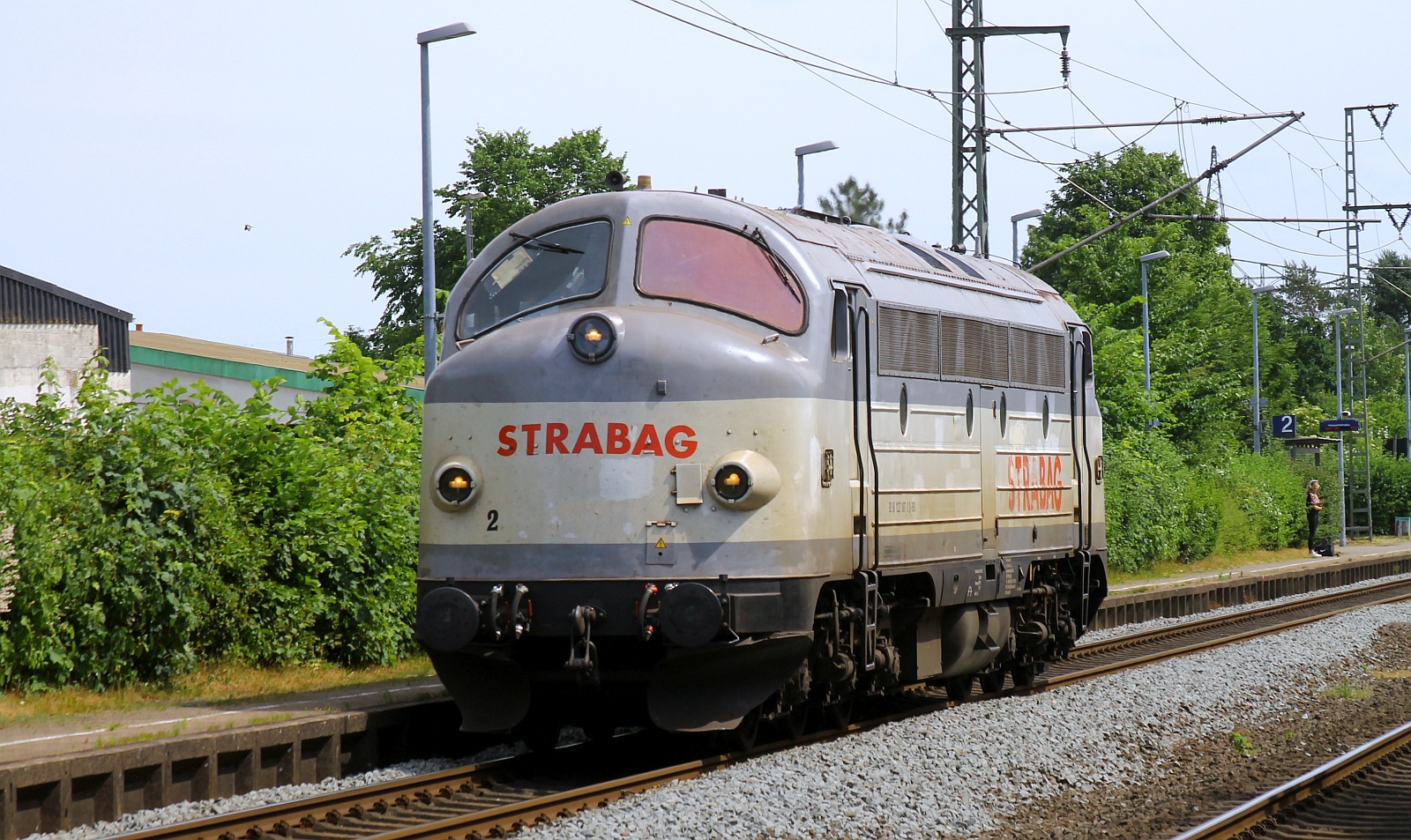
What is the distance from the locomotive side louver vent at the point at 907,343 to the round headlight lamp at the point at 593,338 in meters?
2.21

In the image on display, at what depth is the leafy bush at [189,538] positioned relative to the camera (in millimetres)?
11711

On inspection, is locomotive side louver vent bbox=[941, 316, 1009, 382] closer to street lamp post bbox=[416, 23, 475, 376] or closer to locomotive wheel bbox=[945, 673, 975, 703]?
locomotive wheel bbox=[945, 673, 975, 703]

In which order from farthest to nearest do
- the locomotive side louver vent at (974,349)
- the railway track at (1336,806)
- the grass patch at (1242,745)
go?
the locomotive side louver vent at (974,349) → the grass patch at (1242,745) → the railway track at (1336,806)

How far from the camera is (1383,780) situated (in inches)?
432

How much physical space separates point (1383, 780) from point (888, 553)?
370 centimetres

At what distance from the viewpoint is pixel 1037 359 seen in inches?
556

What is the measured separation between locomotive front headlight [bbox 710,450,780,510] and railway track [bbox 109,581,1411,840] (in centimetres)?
179

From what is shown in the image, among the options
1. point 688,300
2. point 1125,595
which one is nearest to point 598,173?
point 1125,595

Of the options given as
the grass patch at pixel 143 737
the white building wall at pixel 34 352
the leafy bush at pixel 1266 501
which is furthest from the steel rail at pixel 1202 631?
the white building wall at pixel 34 352

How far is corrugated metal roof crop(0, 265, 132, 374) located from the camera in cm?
2875

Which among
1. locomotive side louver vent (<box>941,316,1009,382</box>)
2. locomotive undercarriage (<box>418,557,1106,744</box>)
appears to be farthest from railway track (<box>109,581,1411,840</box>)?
locomotive side louver vent (<box>941,316,1009,382</box>)

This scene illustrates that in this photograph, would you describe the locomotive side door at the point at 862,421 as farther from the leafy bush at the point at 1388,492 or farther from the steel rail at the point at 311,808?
the leafy bush at the point at 1388,492

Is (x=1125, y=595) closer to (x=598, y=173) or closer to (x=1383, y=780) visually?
(x=1383, y=780)

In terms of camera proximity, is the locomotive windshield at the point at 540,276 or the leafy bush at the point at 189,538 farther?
the leafy bush at the point at 189,538
